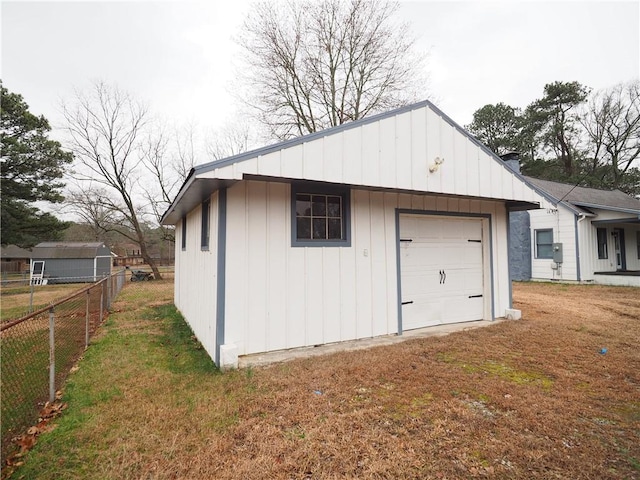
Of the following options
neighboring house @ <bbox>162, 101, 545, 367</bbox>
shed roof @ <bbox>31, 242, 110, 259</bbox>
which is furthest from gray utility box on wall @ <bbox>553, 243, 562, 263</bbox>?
shed roof @ <bbox>31, 242, 110, 259</bbox>

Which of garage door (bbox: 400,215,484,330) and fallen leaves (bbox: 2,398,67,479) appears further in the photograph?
garage door (bbox: 400,215,484,330)

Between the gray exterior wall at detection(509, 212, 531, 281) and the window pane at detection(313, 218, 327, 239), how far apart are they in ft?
44.6

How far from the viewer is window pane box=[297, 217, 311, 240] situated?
15.8ft

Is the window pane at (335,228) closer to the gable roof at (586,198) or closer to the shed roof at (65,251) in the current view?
the gable roof at (586,198)

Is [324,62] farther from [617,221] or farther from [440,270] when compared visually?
[617,221]

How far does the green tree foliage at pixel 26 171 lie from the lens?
15555mm

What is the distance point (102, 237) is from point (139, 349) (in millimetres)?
46253

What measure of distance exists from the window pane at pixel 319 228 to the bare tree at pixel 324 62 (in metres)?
12.6

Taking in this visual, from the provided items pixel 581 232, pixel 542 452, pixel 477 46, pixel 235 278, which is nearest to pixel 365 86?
pixel 477 46

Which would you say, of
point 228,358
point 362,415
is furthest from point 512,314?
point 228,358

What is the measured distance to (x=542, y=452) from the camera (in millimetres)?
2344

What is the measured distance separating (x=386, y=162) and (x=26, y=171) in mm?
20540

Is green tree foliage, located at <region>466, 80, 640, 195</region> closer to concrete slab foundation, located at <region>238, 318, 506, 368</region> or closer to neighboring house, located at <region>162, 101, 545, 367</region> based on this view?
neighboring house, located at <region>162, 101, 545, 367</region>

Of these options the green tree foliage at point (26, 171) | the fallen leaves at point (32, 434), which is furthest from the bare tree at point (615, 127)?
the green tree foliage at point (26, 171)
